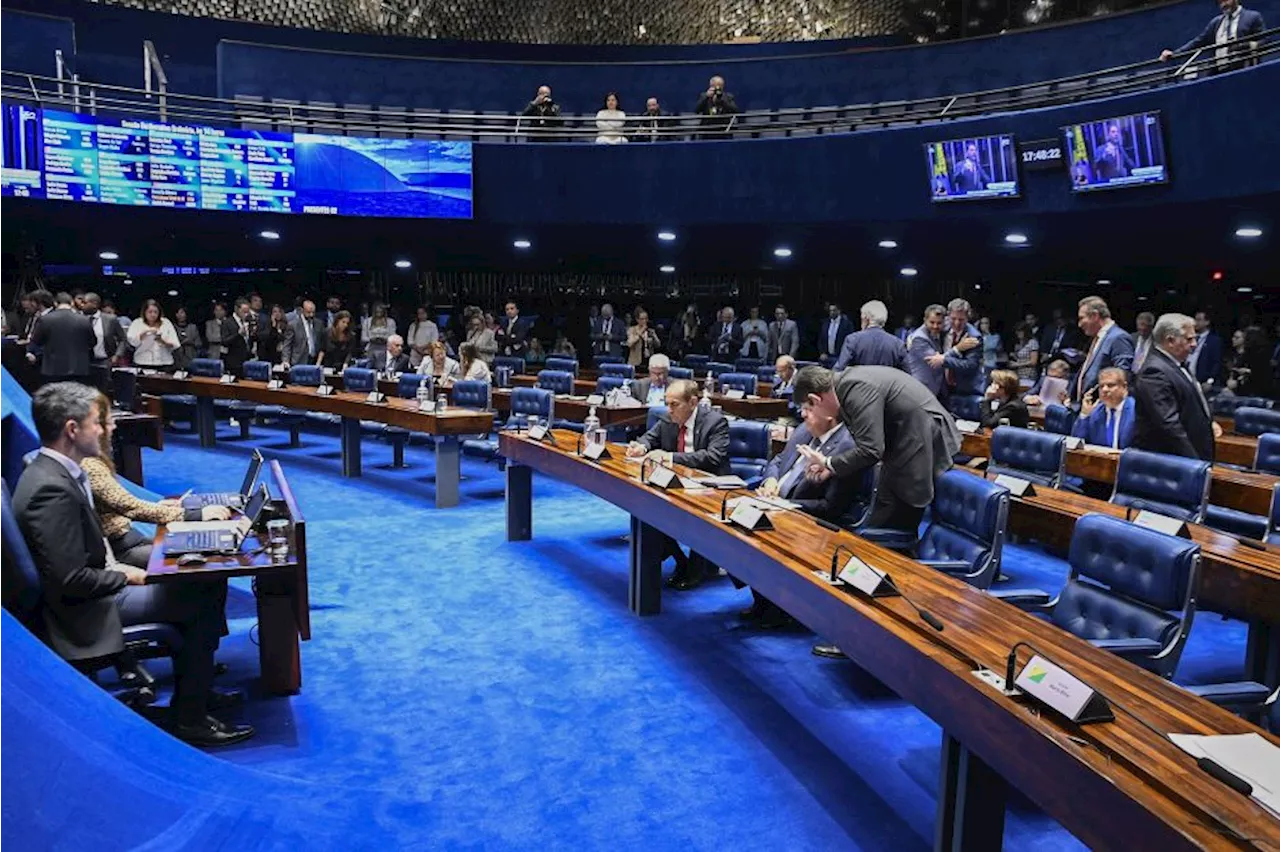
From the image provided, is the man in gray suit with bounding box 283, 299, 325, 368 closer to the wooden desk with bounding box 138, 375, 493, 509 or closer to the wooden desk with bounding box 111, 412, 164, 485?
the wooden desk with bounding box 138, 375, 493, 509

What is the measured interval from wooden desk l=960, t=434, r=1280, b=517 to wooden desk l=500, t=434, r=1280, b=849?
2.30m

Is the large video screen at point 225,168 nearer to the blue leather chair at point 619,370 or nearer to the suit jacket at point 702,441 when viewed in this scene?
the blue leather chair at point 619,370

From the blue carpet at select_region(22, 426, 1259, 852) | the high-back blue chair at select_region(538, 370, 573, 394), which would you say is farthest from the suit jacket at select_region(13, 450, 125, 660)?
the high-back blue chair at select_region(538, 370, 573, 394)

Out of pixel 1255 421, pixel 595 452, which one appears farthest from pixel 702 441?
pixel 1255 421

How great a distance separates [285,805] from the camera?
2609mm

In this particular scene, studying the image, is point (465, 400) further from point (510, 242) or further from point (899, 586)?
point (510, 242)

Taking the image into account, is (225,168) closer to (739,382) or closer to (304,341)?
(304,341)

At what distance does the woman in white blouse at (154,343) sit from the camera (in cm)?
1037

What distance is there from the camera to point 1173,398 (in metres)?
4.49

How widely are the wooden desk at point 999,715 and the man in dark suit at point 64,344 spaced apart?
691cm

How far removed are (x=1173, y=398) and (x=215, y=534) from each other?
13.9 feet

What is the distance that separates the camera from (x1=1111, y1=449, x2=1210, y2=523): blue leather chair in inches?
162

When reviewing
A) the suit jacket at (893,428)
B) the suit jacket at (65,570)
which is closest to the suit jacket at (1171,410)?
the suit jacket at (893,428)

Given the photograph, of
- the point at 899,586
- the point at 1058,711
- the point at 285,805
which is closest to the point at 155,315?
the point at 285,805
